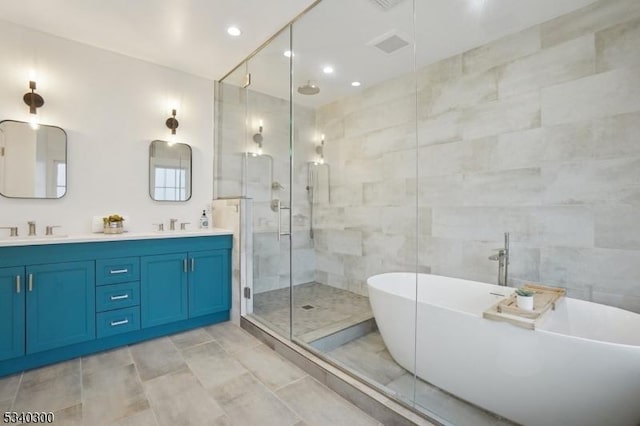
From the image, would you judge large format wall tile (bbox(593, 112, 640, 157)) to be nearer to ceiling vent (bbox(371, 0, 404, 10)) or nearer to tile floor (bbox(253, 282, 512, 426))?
ceiling vent (bbox(371, 0, 404, 10))

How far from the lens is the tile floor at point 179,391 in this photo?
1718 millimetres

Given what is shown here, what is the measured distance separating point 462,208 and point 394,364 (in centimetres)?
156

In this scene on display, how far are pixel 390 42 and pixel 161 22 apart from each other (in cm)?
197

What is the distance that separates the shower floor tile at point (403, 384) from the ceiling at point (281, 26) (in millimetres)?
2698

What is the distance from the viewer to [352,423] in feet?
5.46

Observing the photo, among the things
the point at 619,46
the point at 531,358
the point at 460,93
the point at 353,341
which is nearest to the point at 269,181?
the point at 353,341

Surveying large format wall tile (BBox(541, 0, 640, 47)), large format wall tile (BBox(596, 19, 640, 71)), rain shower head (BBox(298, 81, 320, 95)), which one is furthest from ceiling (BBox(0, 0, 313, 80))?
large format wall tile (BBox(596, 19, 640, 71))

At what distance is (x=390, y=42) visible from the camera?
272cm

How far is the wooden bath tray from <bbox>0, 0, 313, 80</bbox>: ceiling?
2.50 m

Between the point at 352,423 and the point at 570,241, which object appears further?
the point at 570,241

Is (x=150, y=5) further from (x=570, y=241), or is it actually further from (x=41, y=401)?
(x=570, y=241)

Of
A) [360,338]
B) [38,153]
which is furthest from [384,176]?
[38,153]

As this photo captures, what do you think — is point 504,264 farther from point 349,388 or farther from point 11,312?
point 11,312

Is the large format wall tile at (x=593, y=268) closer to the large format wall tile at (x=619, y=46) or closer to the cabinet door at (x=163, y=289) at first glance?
the large format wall tile at (x=619, y=46)
